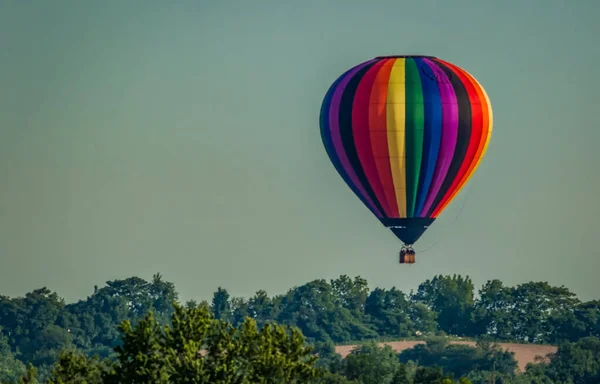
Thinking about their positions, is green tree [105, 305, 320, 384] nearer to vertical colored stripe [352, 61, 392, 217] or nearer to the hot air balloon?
the hot air balloon

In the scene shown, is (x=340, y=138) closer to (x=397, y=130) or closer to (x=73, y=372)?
(x=397, y=130)

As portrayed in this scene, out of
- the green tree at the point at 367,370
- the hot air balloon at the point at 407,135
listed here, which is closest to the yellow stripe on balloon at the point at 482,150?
the hot air balloon at the point at 407,135

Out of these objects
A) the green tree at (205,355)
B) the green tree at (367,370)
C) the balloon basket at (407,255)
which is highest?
the green tree at (367,370)

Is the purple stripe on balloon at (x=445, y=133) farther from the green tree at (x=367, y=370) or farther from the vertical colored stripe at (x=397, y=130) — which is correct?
the green tree at (x=367, y=370)

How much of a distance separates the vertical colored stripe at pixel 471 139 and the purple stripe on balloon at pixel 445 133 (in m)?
0.80

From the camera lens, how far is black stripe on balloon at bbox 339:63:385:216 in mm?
103562

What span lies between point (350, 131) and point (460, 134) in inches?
195

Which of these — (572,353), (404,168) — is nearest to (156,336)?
(404,168)

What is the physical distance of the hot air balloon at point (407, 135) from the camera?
337 feet

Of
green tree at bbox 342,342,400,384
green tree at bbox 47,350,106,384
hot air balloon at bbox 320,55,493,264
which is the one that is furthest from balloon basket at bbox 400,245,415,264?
green tree at bbox 342,342,400,384

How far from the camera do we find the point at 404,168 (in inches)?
4040

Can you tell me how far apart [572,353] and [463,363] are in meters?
11.3

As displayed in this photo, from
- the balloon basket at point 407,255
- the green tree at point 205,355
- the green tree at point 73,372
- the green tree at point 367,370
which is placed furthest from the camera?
the green tree at point 367,370

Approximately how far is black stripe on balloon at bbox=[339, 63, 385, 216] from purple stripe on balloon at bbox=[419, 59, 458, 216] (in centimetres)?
261
